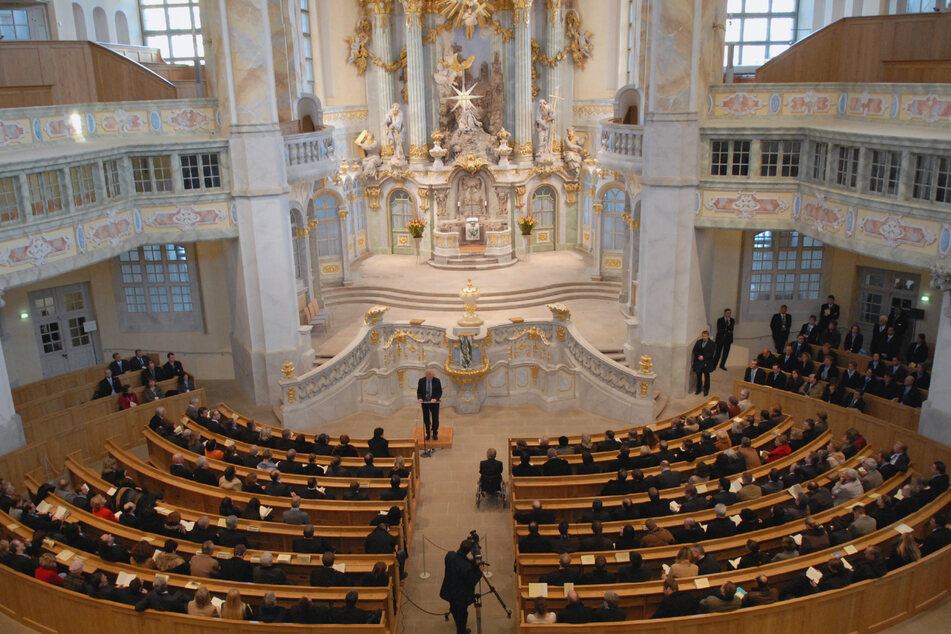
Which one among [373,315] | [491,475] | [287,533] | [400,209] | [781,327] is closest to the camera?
[287,533]

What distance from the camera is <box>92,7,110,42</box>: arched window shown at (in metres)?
25.2

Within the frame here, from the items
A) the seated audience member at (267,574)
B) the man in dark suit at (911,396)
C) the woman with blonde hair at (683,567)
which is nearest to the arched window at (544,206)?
the man in dark suit at (911,396)

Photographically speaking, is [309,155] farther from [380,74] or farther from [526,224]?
[526,224]

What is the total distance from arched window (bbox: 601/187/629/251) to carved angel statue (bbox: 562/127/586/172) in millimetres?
2722

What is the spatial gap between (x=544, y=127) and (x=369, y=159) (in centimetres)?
642

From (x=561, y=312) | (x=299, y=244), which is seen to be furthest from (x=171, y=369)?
(x=561, y=312)

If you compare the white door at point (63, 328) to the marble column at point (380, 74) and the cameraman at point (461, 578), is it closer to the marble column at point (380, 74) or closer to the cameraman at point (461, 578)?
the marble column at point (380, 74)

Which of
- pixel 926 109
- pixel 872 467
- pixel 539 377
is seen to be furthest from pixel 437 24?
pixel 872 467

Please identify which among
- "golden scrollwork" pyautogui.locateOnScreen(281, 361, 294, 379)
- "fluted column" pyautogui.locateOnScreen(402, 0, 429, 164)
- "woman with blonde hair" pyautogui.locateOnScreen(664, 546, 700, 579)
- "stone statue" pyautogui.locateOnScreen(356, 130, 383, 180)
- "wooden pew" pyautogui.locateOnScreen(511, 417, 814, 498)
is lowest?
"wooden pew" pyautogui.locateOnScreen(511, 417, 814, 498)

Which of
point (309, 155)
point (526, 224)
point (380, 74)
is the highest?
point (380, 74)

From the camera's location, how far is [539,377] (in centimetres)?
2028

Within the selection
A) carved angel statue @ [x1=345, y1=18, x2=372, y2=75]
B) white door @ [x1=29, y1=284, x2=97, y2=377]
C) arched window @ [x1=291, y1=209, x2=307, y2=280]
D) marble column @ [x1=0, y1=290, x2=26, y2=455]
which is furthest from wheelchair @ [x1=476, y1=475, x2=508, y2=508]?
carved angel statue @ [x1=345, y1=18, x2=372, y2=75]

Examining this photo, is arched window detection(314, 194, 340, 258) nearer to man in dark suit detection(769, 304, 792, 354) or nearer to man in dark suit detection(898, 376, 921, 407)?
man in dark suit detection(769, 304, 792, 354)

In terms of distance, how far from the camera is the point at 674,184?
1861cm
